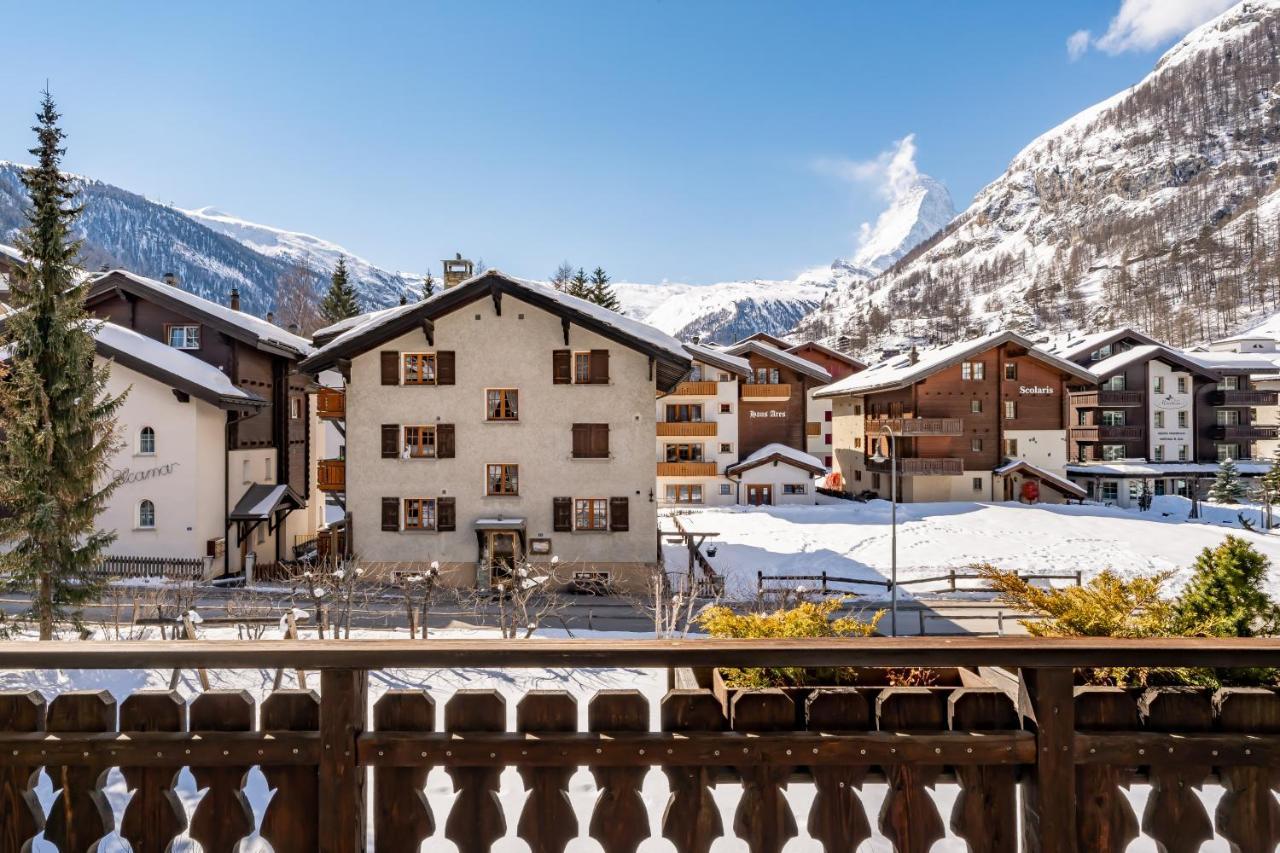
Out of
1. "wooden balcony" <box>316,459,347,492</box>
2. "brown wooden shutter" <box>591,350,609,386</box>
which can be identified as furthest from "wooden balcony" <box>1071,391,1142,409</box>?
"wooden balcony" <box>316,459,347,492</box>

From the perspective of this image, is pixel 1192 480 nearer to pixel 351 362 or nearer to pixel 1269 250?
pixel 351 362

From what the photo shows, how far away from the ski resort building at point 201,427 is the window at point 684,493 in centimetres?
2177

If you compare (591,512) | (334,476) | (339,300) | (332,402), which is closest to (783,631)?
(591,512)

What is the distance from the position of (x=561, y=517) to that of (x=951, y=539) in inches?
769

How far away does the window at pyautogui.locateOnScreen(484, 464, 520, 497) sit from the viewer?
2220cm

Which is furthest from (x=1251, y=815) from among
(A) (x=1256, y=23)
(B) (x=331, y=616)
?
(A) (x=1256, y=23)

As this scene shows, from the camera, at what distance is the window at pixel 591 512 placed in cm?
2227

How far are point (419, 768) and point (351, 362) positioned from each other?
2161cm

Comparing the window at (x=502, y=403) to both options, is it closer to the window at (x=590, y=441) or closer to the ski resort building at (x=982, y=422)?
the window at (x=590, y=441)

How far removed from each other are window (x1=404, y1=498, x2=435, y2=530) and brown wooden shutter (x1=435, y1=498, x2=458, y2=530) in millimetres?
173

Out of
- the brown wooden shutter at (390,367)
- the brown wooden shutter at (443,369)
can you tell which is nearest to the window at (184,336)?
the brown wooden shutter at (390,367)

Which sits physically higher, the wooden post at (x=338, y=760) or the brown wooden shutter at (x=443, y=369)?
the brown wooden shutter at (x=443, y=369)

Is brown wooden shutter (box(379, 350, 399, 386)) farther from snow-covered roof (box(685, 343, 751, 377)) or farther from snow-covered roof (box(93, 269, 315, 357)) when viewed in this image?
snow-covered roof (box(685, 343, 751, 377))

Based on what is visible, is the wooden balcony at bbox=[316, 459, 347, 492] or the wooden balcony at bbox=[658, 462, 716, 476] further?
the wooden balcony at bbox=[658, 462, 716, 476]
